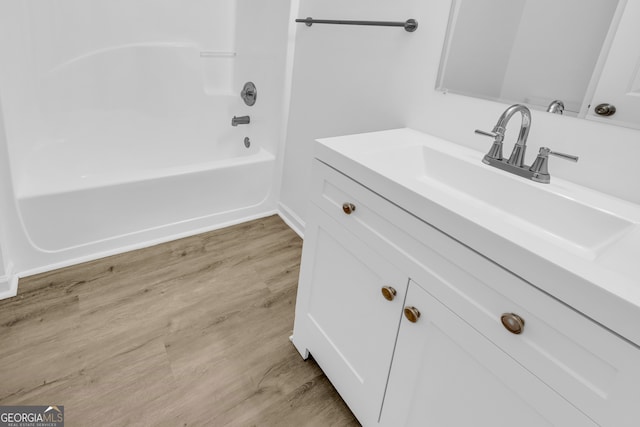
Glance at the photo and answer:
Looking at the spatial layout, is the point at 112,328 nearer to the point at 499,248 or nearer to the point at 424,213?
→ the point at 424,213

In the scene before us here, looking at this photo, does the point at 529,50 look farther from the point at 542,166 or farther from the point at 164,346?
the point at 164,346

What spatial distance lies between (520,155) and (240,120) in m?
1.79

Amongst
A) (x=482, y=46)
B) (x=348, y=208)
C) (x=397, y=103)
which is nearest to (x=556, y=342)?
(x=348, y=208)

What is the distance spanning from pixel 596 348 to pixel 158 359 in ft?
4.31

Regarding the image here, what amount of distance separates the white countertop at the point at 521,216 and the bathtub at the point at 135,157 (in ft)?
3.68

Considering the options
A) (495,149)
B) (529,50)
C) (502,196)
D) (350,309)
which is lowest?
(350,309)

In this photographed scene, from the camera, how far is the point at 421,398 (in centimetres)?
86

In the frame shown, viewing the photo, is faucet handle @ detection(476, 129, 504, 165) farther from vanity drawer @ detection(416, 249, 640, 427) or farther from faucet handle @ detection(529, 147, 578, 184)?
vanity drawer @ detection(416, 249, 640, 427)

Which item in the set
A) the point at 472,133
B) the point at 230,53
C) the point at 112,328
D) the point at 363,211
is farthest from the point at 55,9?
the point at 472,133

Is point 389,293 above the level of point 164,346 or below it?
above

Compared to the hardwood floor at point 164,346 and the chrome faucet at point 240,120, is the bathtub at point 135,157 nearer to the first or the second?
the chrome faucet at point 240,120

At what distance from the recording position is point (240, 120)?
237cm

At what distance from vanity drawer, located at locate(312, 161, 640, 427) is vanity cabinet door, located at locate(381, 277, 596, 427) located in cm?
2

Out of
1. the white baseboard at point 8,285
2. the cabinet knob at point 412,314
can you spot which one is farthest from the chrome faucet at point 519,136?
the white baseboard at point 8,285
